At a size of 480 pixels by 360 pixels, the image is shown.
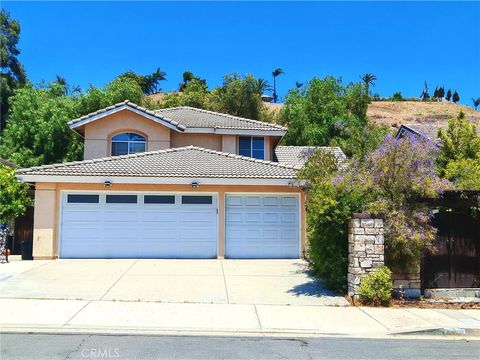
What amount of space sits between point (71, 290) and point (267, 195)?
781cm

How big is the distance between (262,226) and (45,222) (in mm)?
7571

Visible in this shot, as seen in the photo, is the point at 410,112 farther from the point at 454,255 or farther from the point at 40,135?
the point at 454,255

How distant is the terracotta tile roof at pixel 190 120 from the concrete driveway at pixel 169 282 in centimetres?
741

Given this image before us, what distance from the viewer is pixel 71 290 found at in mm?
10711

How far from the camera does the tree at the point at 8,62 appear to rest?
42431mm

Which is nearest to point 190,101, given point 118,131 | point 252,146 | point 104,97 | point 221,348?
point 104,97

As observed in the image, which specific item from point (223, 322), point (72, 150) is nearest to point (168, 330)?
point (223, 322)

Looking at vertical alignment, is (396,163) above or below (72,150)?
below

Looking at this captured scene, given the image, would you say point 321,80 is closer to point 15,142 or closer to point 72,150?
point 72,150

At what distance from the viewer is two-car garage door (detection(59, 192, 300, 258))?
15.7 m

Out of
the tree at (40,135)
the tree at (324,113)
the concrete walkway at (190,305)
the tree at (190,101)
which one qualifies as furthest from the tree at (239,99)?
the concrete walkway at (190,305)

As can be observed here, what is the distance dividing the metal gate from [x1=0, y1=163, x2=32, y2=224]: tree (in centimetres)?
1330

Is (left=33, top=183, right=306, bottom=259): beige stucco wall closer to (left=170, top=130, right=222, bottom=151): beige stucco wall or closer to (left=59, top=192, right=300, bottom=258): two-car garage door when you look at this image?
(left=59, top=192, right=300, bottom=258): two-car garage door

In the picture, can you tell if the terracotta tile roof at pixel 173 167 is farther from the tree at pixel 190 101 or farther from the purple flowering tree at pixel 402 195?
the tree at pixel 190 101
